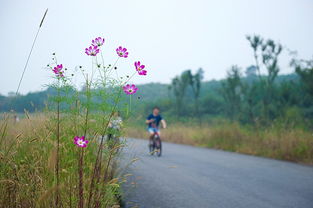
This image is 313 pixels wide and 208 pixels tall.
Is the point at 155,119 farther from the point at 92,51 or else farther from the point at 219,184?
the point at 92,51

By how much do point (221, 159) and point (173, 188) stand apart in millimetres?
5626

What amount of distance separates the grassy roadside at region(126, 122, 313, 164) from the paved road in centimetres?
120

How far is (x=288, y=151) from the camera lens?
12875 millimetres

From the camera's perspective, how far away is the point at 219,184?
805 cm

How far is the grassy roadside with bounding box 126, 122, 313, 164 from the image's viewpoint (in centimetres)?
1260

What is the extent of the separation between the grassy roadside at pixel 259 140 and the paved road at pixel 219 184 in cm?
120

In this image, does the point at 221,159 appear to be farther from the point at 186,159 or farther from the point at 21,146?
the point at 21,146

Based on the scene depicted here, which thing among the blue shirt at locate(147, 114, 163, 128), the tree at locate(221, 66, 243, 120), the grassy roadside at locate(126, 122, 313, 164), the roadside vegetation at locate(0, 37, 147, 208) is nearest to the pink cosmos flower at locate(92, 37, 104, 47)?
the roadside vegetation at locate(0, 37, 147, 208)

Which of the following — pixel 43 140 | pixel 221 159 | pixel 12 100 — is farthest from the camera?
pixel 221 159

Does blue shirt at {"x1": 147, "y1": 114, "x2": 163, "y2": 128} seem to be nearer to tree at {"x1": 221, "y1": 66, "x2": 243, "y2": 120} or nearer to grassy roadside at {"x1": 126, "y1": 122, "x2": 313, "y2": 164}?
grassy roadside at {"x1": 126, "y1": 122, "x2": 313, "y2": 164}

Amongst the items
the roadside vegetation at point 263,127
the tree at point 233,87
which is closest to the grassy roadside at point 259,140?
the roadside vegetation at point 263,127

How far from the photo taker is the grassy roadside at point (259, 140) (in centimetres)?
1260

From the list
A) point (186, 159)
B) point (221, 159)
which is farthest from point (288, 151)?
point (186, 159)

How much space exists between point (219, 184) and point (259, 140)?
7642 millimetres
